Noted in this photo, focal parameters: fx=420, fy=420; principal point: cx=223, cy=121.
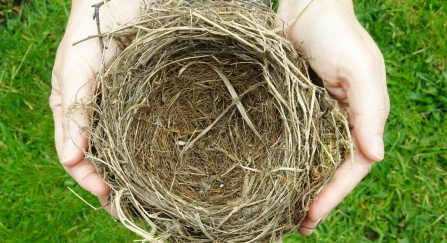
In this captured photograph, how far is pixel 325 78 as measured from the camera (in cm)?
170

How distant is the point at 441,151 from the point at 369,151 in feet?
4.06

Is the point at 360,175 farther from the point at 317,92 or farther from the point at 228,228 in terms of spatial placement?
the point at 228,228

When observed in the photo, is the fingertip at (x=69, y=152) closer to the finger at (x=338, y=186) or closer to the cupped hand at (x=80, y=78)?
the cupped hand at (x=80, y=78)

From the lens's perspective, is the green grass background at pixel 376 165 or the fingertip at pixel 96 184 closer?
the fingertip at pixel 96 184

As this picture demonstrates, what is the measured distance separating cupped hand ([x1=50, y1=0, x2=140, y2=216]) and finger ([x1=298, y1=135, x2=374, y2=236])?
2.65 ft

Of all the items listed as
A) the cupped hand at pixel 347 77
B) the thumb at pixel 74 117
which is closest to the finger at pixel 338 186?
the cupped hand at pixel 347 77

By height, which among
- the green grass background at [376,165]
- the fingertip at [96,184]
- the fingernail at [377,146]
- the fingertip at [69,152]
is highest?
the fingertip at [69,152]

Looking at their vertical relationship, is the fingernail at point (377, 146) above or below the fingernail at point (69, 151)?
below

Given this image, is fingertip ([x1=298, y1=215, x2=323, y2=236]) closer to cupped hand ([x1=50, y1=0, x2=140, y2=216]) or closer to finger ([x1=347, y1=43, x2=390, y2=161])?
finger ([x1=347, y1=43, x2=390, y2=161])

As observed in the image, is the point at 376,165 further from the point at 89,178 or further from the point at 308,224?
the point at 89,178

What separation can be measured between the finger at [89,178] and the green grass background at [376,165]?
0.85 metres

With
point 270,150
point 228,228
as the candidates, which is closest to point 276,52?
point 270,150

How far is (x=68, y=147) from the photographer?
1612mm

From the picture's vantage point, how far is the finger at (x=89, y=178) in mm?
1608
